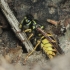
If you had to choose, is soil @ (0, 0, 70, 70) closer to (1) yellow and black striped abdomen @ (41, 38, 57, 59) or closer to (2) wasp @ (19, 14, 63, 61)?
(2) wasp @ (19, 14, 63, 61)

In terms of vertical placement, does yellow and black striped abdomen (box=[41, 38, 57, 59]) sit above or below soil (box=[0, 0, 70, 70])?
below

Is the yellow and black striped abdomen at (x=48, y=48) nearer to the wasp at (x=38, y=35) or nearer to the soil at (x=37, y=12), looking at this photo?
the wasp at (x=38, y=35)

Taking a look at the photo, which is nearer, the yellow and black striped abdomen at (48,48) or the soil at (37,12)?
the yellow and black striped abdomen at (48,48)

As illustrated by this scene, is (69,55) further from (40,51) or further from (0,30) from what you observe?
(0,30)

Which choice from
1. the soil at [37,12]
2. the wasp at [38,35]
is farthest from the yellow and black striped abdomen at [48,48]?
the soil at [37,12]

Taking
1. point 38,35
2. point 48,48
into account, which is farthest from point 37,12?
point 48,48

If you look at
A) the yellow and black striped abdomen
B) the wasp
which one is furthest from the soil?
the yellow and black striped abdomen

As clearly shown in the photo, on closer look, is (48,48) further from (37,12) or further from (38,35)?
(37,12)

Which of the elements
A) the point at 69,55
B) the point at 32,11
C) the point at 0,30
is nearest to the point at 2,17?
the point at 0,30
